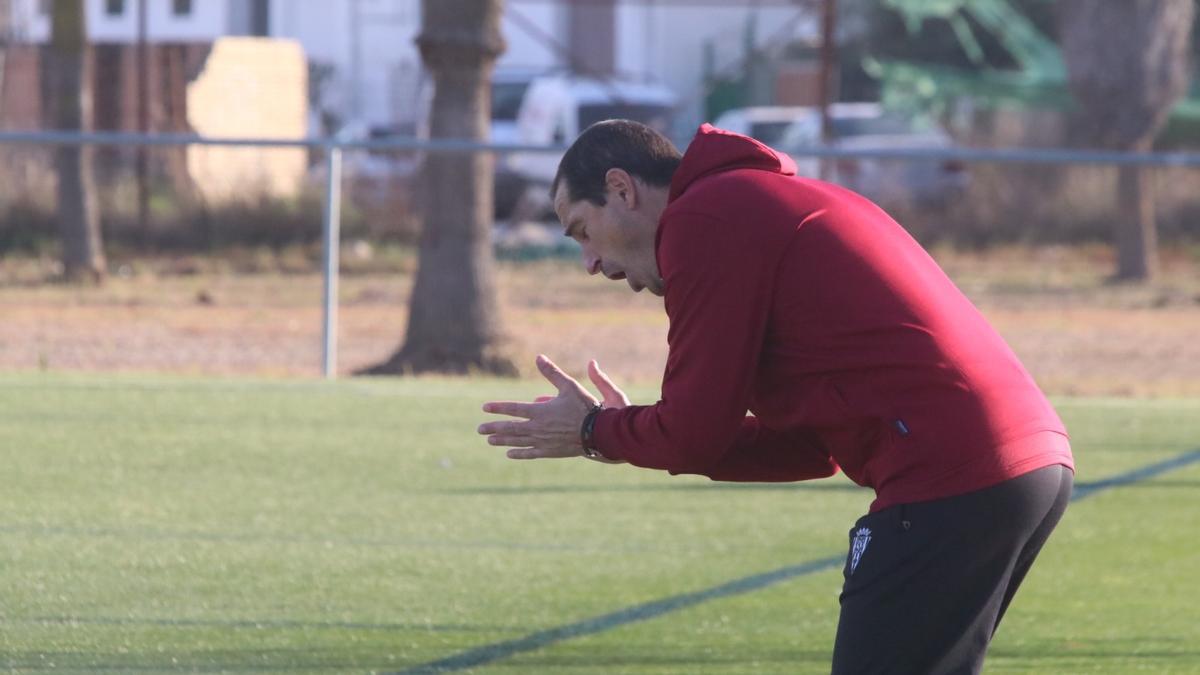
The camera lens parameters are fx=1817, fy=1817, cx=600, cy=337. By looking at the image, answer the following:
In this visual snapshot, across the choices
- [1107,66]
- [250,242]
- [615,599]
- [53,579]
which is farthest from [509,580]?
[1107,66]

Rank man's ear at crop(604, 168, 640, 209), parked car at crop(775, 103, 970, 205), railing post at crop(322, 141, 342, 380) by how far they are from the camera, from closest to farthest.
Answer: man's ear at crop(604, 168, 640, 209), railing post at crop(322, 141, 342, 380), parked car at crop(775, 103, 970, 205)

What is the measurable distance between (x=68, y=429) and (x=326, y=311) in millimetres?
3249

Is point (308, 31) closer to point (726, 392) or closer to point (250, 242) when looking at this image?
point (250, 242)

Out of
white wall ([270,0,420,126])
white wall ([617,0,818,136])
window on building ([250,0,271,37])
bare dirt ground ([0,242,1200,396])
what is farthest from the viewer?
window on building ([250,0,271,37])

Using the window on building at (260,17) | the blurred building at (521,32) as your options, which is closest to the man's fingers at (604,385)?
the blurred building at (521,32)

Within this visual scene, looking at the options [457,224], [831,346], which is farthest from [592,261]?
[457,224]

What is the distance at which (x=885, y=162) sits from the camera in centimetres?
2328

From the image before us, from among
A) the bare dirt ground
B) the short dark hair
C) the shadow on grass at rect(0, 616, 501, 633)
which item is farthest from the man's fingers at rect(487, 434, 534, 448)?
the bare dirt ground

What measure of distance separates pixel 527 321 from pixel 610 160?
14653 millimetres

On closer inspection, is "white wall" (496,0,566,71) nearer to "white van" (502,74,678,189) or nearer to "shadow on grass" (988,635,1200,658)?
"white van" (502,74,678,189)

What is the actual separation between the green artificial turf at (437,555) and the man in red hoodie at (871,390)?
1.92m

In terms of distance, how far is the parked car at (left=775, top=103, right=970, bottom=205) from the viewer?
23.0 meters

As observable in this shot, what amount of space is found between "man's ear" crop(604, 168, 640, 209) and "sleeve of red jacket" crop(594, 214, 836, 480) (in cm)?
19

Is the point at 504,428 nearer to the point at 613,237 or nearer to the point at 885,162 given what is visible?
the point at 613,237
